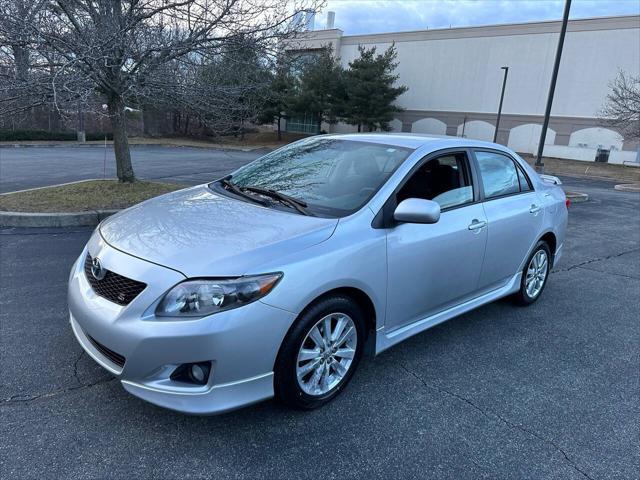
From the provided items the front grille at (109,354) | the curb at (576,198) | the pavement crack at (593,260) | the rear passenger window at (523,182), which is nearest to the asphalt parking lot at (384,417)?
the front grille at (109,354)

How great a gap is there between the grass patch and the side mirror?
19.0 feet

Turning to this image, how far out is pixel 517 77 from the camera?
131 ft

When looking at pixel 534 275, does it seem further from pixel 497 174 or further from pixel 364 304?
pixel 364 304

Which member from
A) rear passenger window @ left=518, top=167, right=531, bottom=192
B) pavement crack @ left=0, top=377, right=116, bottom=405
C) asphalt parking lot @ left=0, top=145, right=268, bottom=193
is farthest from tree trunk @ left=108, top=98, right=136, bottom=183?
rear passenger window @ left=518, top=167, right=531, bottom=192

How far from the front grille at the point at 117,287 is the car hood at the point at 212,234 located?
153mm

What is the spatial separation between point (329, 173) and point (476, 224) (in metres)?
1.25

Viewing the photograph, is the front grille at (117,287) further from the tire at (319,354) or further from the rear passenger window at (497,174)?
the rear passenger window at (497,174)

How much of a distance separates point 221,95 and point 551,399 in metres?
6.90

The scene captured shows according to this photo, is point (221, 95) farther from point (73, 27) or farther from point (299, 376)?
point (299, 376)

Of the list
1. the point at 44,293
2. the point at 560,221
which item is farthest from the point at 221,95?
the point at 560,221

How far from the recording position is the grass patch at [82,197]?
7285mm

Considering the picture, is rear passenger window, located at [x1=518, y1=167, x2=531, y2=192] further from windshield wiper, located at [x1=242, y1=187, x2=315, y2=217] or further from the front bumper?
the front bumper

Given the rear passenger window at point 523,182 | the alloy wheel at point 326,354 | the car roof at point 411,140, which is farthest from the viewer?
the rear passenger window at point 523,182

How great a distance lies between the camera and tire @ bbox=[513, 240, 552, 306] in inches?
183
